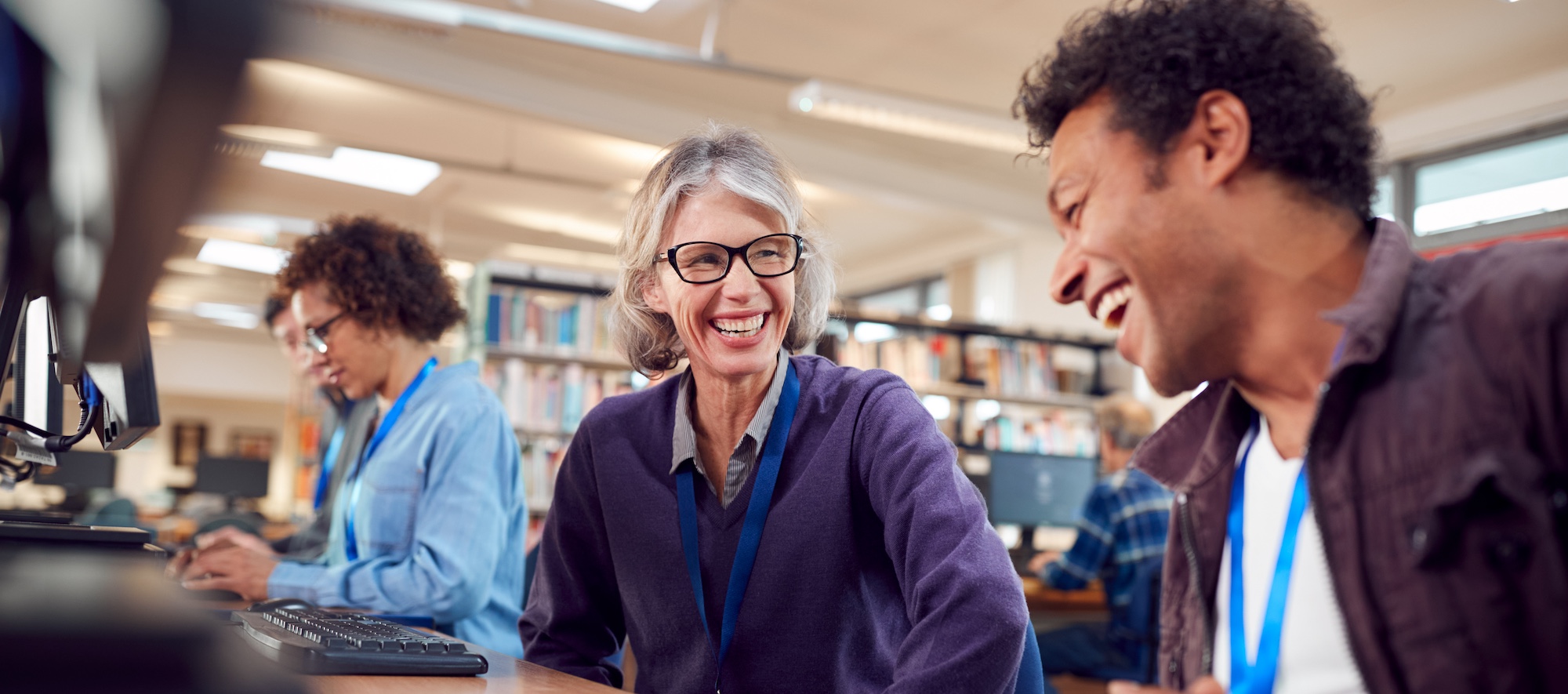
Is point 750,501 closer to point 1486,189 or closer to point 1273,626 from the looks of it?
point 1273,626

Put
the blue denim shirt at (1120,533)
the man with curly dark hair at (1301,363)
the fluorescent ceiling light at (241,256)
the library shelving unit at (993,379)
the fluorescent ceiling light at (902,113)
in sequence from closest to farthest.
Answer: the man with curly dark hair at (1301,363) → the blue denim shirt at (1120,533) → the fluorescent ceiling light at (902,113) → the library shelving unit at (993,379) → the fluorescent ceiling light at (241,256)

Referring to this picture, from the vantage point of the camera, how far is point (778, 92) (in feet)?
21.6

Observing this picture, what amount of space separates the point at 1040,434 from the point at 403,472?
530 centimetres

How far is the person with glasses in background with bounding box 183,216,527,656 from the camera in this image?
1.94 metres

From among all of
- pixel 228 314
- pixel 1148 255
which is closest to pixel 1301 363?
pixel 1148 255

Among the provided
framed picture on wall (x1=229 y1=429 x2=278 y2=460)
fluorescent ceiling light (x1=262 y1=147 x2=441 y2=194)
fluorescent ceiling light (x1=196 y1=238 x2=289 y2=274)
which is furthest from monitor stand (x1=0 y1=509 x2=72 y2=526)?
framed picture on wall (x1=229 y1=429 x2=278 y2=460)

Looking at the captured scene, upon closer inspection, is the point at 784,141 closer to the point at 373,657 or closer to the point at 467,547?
the point at 467,547

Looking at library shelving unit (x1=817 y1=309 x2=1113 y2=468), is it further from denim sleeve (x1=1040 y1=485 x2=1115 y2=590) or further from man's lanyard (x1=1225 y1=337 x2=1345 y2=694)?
man's lanyard (x1=1225 y1=337 x2=1345 y2=694)

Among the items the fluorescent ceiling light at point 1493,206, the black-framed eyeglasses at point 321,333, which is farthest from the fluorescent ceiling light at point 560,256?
the black-framed eyeglasses at point 321,333

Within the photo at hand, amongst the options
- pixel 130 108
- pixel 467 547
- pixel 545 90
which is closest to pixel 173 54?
pixel 130 108

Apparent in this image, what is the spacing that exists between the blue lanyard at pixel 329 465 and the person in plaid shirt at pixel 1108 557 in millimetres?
2498

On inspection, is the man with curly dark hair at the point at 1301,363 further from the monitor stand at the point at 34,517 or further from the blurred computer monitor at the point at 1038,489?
the blurred computer monitor at the point at 1038,489

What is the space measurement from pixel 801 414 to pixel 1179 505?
52 centimetres

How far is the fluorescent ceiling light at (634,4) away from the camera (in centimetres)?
539
